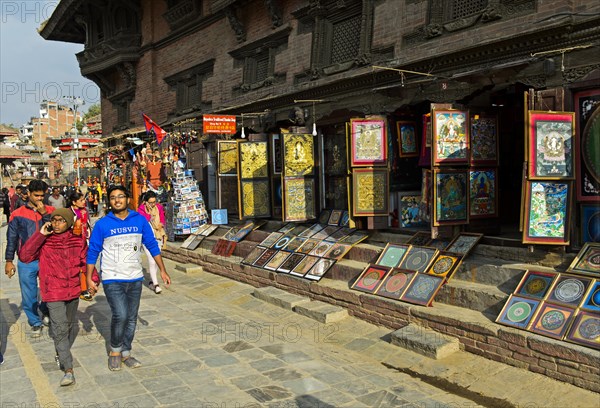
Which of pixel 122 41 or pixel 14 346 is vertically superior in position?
pixel 122 41

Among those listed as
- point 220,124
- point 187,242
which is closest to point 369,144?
point 220,124

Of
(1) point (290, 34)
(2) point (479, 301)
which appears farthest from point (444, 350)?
(1) point (290, 34)

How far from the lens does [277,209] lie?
12.8 m

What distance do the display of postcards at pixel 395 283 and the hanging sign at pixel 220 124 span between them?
269 inches

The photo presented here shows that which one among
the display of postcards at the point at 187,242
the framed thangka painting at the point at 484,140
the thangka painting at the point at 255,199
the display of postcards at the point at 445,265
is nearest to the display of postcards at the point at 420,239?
the display of postcards at the point at 445,265

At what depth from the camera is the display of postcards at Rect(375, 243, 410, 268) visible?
327 inches

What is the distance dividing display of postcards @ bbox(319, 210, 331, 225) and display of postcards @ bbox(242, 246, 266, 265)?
150 cm

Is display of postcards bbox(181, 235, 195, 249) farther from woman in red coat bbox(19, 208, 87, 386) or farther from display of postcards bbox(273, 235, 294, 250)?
woman in red coat bbox(19, 208, 87, 386)

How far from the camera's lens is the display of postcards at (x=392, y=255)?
831 centimetres

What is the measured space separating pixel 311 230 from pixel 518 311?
5548 mm

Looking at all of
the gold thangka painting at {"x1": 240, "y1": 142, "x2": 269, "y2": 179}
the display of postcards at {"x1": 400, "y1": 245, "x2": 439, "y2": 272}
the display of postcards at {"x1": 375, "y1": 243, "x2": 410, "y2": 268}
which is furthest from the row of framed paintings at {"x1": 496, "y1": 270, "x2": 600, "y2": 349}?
the gold thangka painting at {"x1": 240, "y1": 142, "x2": 269, "y2": 179}

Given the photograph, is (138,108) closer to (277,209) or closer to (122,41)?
(122,41)

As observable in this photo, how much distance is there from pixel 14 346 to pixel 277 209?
23.2 feet

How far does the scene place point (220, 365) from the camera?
616 centimetres
